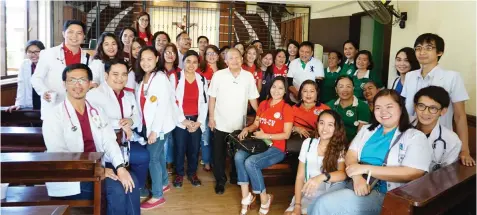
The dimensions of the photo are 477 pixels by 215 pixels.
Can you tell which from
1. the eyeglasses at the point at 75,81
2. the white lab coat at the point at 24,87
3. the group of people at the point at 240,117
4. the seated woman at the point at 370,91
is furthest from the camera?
the white lab coat at the point at 24,87

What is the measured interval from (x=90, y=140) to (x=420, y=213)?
5.78ft

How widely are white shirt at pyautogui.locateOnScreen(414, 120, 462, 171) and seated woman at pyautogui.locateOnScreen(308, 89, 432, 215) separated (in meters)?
0.21

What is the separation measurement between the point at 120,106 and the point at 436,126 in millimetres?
2010

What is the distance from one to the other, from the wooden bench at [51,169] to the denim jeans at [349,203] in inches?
45.2

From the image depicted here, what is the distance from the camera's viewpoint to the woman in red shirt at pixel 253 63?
4.00 meters

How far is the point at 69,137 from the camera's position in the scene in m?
2.16

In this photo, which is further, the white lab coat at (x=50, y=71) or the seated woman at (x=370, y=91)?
the seated woman at (x=370, y=91)

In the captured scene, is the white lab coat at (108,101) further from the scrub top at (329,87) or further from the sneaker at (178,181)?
the scrub top at (329,87)

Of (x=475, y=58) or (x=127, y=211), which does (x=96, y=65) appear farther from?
(x=475, y=58)

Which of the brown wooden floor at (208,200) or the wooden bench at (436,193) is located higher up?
the wooden bench at (436,193)

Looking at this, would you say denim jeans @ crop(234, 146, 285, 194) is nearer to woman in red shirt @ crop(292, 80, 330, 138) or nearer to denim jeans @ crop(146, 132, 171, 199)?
woman in red shirt @ crop(292, 80, 330, 138)

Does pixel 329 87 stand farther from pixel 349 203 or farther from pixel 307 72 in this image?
pixel 349 203

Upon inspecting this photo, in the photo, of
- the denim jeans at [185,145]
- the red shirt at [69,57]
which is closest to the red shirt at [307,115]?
the denim jeans at [185,145]

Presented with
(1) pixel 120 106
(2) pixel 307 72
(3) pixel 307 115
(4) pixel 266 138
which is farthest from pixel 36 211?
(2) pixel 307 72
